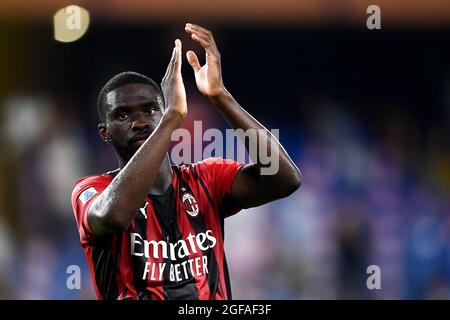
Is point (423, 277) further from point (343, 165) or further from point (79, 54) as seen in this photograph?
point (79, 54)

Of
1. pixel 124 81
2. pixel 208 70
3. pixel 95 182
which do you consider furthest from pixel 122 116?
pixel 208 70

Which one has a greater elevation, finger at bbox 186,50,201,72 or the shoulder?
finger at bbox 186,50,201,72

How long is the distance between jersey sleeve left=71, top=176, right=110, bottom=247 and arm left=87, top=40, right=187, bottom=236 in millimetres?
137

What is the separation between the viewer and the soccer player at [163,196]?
3279 millimetres

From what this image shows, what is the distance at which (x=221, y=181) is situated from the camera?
368 cm

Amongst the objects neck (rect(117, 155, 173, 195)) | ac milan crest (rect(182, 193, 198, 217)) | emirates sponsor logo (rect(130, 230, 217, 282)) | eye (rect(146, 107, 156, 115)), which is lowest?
emirates sponsor logo (rect(130, 230, 217, 282))

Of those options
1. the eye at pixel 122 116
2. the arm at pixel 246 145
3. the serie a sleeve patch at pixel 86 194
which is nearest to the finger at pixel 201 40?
the arm at pixel 246 145

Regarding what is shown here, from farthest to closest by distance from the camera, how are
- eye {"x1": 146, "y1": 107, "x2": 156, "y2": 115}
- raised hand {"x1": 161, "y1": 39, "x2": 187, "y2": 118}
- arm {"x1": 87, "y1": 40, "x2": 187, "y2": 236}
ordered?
1. eye {"x1": 146, "y1": 107, "x2": 156, "y2": 115}
2. raised hand {"x1": 161, "y1": 39, "x2": 187, "y2": 118}
3. arm {"x1": 87, "y1": 40, "x2": 187, "y2": 236}

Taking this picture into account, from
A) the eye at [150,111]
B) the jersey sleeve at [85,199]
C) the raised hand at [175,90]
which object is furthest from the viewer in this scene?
the eye at [150,111]

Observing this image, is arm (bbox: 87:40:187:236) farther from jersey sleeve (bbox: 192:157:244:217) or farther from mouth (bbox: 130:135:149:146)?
jersey sleeve (bbox: 192:157:244:217)

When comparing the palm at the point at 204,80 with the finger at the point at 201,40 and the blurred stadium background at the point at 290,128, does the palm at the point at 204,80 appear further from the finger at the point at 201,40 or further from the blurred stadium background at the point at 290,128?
the blurred stadium background at the point at 290,128

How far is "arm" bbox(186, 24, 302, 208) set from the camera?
347 cm

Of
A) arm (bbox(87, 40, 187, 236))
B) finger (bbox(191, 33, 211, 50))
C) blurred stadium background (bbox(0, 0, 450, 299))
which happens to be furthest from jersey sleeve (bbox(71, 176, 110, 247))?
blurred stadium background (bbox(0, 0, 450, 299))

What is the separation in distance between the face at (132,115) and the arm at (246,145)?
0.22m
